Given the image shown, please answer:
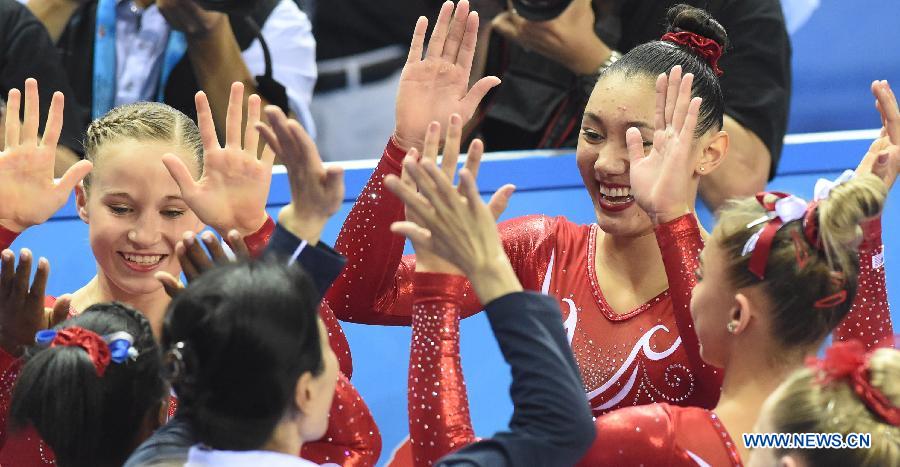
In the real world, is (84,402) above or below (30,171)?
below

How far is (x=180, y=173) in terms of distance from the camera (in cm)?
181

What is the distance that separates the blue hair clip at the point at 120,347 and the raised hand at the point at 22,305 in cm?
24

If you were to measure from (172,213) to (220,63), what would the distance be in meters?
0.95

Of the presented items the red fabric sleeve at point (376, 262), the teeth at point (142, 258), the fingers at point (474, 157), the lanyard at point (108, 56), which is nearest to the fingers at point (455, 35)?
the red fabric sleeve at point (376, 262)

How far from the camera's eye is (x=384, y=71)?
3.34 meters

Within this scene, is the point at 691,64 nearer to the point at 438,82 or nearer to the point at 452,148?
the point at 438,82

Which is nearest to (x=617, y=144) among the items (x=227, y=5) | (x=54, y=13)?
(x=227, y=5)

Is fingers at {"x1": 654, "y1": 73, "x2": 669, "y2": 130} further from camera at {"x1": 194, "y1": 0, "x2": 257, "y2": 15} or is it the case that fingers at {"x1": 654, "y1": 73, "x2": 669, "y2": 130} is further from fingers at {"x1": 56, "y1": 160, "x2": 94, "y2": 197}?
camera at {"x1": 194, "y1": 0, "x2": 257, "y2": 15}

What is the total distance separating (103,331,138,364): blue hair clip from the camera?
1537 millimetres

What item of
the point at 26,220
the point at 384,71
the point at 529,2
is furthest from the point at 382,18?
the point at 26,220

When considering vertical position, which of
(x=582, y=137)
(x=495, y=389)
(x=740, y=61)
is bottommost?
(x=495, y=389)

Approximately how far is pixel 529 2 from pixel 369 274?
3.72 ft

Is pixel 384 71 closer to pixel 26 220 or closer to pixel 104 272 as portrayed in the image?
pixel 104 272

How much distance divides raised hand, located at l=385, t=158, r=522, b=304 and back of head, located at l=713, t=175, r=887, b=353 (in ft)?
1.24
